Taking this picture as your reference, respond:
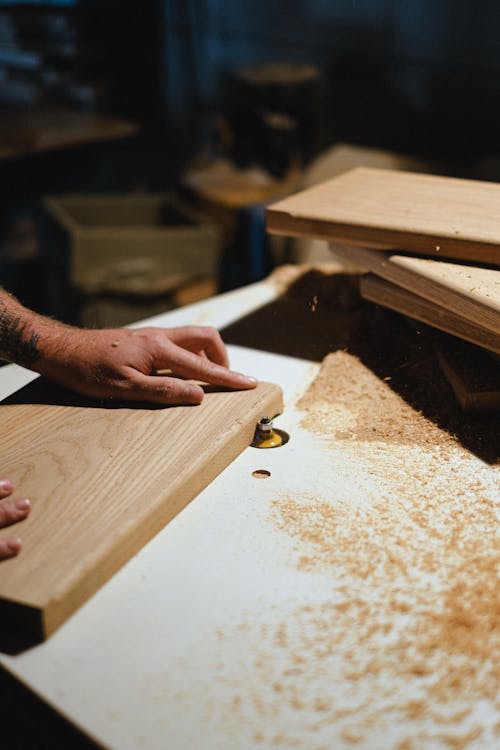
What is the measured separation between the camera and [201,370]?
4.11 ft

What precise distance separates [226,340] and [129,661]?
0.92 m

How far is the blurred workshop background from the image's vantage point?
9.57ft

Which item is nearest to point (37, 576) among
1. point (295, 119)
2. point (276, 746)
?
point (276, 746)

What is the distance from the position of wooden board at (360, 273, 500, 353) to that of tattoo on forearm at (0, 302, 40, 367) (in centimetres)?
69

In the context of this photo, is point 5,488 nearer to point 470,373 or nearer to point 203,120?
point 470,373

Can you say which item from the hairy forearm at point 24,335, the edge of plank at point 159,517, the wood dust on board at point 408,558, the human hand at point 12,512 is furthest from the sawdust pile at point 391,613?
the hairy forearm at point 24,335

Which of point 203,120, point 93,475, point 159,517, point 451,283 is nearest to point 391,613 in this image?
point 159,517

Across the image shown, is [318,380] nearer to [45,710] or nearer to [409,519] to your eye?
[409,519]

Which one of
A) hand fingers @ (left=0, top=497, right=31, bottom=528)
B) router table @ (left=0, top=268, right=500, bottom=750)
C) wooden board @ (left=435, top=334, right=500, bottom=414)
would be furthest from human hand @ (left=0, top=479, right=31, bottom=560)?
wooden board @ (left=435, top=334, right=500, bottom=414)

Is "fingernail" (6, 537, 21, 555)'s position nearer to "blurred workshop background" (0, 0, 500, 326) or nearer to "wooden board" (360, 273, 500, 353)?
"wooden board" (360, 273, 500, 353)

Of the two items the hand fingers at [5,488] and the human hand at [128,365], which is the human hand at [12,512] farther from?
the human hand at [128,365]

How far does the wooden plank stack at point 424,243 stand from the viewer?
1.22 metres

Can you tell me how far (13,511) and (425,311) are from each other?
83 centimetres

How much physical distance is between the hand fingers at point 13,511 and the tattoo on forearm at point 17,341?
1.28 feet
